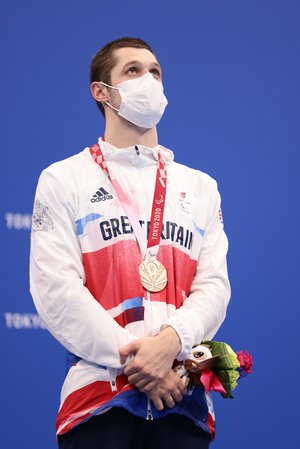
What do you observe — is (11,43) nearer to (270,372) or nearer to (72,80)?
(72,80)

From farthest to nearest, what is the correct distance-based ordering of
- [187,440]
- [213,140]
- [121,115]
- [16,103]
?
[213,140] → [16,103] → [121,115] → [187,440]

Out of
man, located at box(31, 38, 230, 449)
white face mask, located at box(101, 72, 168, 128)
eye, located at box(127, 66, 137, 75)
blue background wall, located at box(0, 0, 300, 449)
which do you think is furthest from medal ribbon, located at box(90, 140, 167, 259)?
blue background wall, located at box(0, 0, 300, 449)

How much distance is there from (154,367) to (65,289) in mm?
293

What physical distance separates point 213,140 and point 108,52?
112 centimetres

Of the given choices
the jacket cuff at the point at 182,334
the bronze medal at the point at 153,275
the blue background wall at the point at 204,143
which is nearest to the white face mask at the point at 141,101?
the bronze medal at the point at 153,275

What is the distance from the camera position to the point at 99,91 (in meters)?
2.35

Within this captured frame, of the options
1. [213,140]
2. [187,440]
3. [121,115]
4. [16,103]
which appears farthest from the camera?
[213,140]

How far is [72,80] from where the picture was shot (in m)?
3.24

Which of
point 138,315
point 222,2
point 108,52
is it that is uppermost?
point 222,2

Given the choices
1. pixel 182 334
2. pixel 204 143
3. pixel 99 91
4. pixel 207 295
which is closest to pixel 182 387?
pixel 182 334

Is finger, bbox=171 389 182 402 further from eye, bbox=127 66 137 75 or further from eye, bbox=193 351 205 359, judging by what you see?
eye, bbox=127 66 137 75

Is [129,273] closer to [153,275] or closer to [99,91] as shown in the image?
[153,275]

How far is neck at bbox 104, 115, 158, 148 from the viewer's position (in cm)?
222

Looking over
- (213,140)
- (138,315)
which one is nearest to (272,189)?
(213,140)
